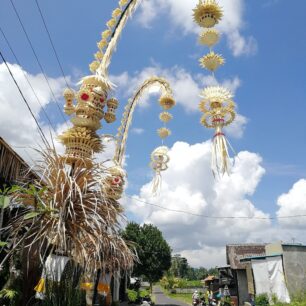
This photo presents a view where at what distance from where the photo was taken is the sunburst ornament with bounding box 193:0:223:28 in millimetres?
3900

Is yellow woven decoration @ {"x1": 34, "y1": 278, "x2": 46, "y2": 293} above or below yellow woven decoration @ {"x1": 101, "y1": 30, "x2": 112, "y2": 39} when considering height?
below

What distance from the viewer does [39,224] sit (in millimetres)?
4520

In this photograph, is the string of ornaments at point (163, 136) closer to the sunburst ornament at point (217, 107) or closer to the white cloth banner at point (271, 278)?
the sunburst ornament at point (217, 107)

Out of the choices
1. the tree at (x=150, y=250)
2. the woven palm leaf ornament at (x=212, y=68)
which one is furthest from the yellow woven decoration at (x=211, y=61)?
the tree at (x=150, y=250)

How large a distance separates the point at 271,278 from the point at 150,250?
21.6 metres

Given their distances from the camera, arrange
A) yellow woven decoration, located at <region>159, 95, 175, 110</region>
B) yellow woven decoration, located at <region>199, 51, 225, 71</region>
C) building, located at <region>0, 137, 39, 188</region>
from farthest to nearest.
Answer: yellow woven decoration, located at <region>159, 95, 175, 110</region> → building, located at <region>0, 137, 39, 188</region> → yellow woven decoration, located at <region>199, 51, 225, 71</region>

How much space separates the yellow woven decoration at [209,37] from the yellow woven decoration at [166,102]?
335 centimetres

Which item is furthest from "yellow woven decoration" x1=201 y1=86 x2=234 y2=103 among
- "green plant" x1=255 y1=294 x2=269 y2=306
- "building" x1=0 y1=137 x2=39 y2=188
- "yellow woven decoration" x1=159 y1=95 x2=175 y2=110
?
"green plant" x1=255 y1=294 x2=269 y2=306

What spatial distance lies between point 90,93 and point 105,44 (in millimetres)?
1403

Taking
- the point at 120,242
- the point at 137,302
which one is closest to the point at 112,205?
the point at 120,242

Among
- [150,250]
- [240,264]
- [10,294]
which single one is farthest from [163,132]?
[150,250]

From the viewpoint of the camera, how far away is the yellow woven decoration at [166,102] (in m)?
7.28

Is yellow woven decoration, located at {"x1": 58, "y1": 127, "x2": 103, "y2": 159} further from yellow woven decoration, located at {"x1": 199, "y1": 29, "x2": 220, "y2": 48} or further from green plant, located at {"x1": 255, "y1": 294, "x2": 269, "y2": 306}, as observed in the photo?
green plant, located at {"x1": 255, "y1": 294, "x2": 269, "y2": 306}

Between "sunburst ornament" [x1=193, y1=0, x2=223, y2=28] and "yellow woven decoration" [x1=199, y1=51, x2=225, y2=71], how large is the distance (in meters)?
0.40
